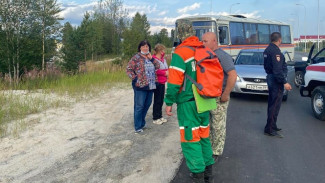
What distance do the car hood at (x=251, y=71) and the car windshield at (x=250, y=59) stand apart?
0.44 metres

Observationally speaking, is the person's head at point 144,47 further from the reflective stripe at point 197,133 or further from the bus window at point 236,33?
the bus window at point 236,33

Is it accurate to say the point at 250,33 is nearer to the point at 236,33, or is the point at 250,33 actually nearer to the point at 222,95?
the point at 236,33

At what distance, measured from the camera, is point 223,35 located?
1758cm

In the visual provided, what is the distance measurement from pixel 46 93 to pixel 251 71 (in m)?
6.57

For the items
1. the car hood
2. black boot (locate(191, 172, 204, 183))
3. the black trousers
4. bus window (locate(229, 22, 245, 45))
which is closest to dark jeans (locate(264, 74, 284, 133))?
the black trousers

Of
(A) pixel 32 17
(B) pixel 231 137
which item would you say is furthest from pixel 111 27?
(B) pixel 231 137

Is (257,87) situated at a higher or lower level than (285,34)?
lower

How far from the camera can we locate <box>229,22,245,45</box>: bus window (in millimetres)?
18125

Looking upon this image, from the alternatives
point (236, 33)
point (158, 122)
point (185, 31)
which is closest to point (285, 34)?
point (236, 33)

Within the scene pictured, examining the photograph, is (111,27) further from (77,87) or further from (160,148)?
(160,148)

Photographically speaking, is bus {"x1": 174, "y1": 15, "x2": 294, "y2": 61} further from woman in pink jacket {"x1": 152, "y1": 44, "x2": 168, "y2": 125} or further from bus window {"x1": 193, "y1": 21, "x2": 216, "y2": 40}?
woman in pink jacket {"x1": 152, "y1": 44, "x2": 168, "y2": 125}

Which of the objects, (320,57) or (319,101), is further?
(320,57)

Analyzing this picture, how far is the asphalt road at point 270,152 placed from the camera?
411 cm

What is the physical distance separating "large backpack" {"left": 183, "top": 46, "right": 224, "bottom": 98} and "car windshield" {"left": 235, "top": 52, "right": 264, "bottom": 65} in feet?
24.7
